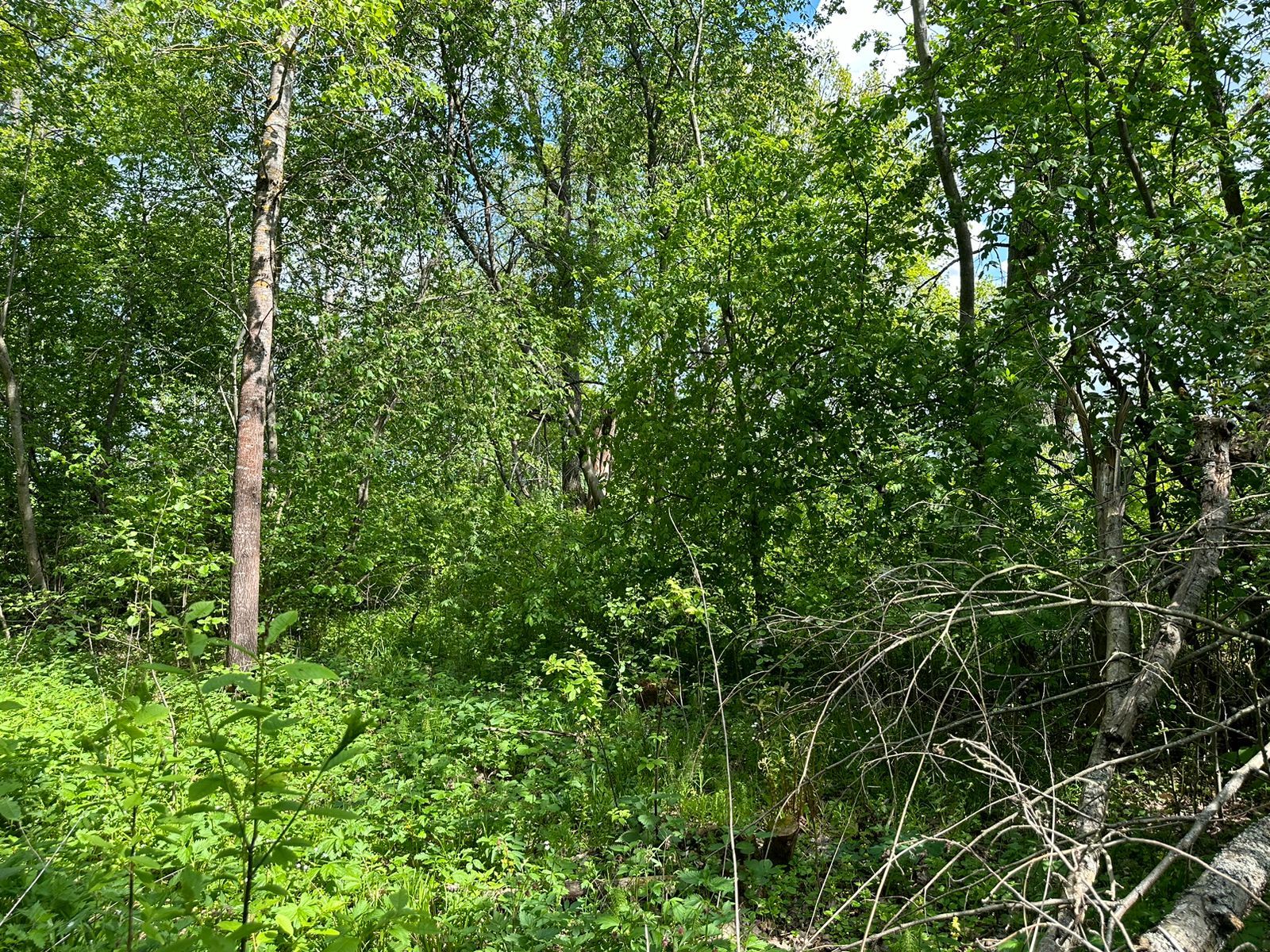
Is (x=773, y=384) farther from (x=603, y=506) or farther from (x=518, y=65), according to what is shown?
(x=518, y=65)

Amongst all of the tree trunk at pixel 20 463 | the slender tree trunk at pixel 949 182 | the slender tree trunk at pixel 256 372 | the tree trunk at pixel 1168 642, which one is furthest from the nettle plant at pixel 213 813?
the tree trunk at pixel 20 463

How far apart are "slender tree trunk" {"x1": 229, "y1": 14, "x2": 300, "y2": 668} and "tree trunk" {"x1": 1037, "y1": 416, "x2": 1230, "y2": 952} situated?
6.21 metres

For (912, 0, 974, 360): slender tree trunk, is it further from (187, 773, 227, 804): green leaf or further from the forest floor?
(187, 773, 227, 804): green leaf

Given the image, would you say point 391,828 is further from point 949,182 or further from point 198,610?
point 949,182

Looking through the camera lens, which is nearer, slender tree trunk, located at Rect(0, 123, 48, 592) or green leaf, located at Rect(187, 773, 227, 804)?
green leaf, located at Rect(187, 773, 227, 804)

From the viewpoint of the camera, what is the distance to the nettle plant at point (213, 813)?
4.97ft

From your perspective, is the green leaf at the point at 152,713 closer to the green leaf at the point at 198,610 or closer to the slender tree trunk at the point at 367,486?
the green leaf at the point at 198,610

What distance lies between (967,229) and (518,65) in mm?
7446

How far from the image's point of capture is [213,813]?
10.4 ft

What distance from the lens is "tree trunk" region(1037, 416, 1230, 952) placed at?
2.30m

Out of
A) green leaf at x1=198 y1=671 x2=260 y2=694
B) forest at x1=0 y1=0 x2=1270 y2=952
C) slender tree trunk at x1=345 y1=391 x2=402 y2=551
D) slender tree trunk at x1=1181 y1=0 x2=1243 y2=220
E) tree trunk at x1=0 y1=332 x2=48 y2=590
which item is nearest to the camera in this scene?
green leaf at x1=198 y1=671 x2=260 y2=694

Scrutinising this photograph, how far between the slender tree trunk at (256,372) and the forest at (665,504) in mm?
45

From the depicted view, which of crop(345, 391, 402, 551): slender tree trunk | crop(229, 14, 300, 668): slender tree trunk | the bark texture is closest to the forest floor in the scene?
the bark texture

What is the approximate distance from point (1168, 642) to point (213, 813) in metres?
4.14
